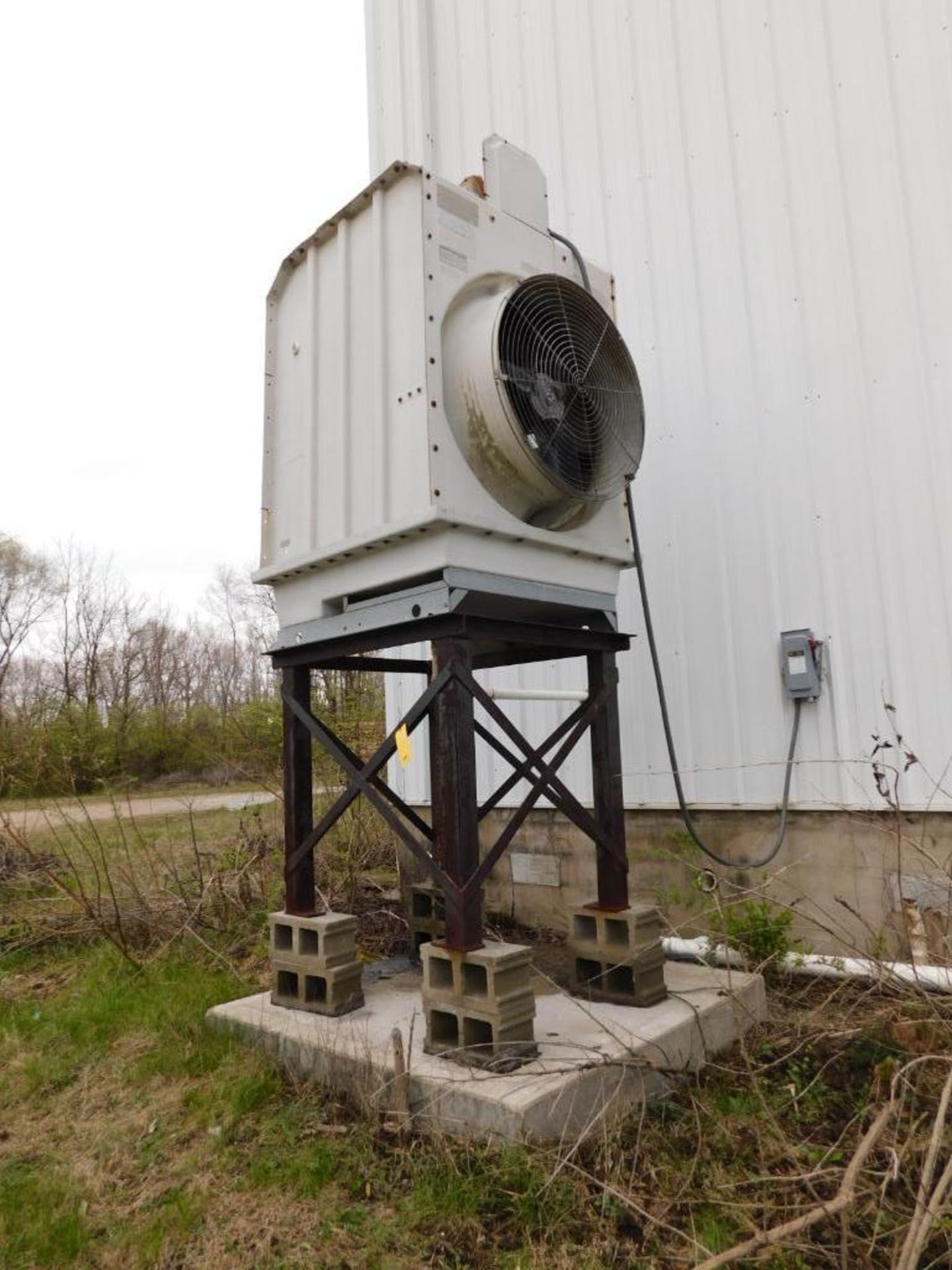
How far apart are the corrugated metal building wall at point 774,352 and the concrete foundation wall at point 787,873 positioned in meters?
0.14

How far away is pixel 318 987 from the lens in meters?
3.32

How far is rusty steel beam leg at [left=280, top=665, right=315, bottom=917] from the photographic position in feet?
11.5

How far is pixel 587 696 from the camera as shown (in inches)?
142

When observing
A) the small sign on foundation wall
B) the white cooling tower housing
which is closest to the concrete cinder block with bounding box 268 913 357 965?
the white cooling tower housing

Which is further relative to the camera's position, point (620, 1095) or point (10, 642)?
point (10, 642)

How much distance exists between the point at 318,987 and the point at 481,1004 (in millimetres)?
921

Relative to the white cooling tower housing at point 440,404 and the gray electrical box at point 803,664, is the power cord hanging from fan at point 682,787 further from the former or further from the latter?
the white cooling tower housing at point 440,404

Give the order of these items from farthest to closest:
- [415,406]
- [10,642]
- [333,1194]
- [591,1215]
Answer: [10,642] → [415,406] → [333,1194] → [591,1215]

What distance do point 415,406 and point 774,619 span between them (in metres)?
2.22

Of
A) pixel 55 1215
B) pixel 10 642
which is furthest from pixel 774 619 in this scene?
pixel 10 642

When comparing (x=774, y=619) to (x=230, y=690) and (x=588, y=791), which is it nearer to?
(x=588, y=791)

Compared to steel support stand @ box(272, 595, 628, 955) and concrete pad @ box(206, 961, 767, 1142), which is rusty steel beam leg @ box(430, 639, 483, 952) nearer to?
steel support stand @ box(272, 595, 628, 955)

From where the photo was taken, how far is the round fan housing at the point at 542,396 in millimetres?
3029

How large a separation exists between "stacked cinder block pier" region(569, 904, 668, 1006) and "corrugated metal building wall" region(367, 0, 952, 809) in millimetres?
1180
